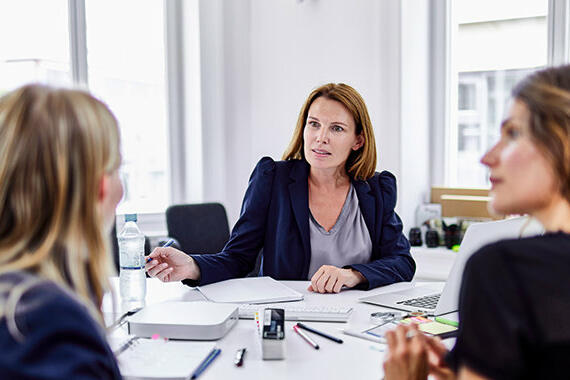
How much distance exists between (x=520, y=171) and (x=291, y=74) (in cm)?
271

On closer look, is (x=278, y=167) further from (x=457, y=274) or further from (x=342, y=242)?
(x=457, y=274)

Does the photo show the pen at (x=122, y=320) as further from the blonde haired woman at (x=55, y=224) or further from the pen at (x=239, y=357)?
the blonde haired woman at (x=55, y=224)

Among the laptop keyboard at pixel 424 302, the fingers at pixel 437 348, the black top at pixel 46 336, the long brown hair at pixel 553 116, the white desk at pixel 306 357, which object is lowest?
the laptop keyboard at pixel 424 302

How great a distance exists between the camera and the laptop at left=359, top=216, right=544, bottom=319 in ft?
4.23

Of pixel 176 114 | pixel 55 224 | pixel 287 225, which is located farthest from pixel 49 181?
pixel 176 114

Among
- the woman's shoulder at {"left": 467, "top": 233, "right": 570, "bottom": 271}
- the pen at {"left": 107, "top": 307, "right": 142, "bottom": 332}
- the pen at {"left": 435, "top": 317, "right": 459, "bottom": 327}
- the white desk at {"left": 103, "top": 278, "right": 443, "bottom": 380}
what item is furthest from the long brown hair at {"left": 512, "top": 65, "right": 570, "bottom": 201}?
the pen at {"left": 107, "top": 307, "right": 142, "bottom": 332}

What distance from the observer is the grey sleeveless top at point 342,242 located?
6.46 feet

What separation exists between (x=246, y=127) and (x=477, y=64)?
151 centimetres

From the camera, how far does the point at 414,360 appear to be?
0.94 m

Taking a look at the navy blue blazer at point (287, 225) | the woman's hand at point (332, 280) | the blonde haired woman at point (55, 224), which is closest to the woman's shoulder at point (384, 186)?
the navy blue blazer at point (287, 225)

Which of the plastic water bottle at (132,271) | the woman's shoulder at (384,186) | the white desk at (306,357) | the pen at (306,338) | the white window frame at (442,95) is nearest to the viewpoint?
the white desk at (306,357)

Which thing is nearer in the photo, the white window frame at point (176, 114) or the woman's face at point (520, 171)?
the woman's face at point (520, 171)

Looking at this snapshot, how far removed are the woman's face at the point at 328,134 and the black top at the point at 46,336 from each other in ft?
4.84

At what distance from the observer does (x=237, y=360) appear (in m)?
1.09
